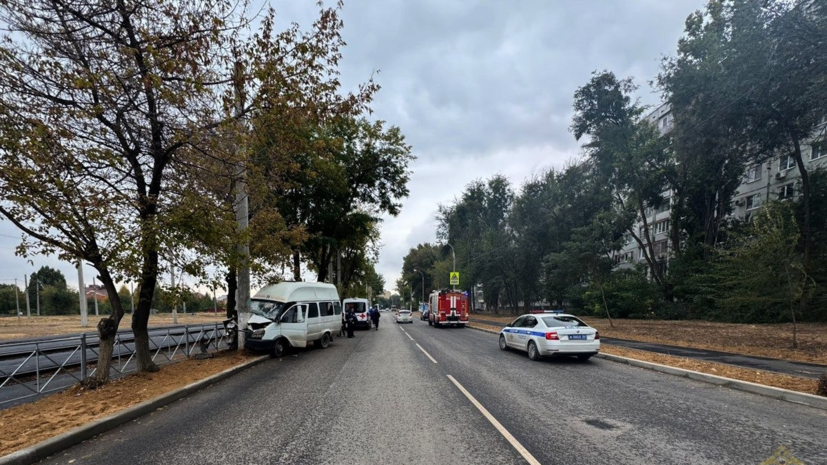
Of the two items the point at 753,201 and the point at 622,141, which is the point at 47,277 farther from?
the point at 753,201

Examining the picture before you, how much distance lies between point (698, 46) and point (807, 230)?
12785 millimetres

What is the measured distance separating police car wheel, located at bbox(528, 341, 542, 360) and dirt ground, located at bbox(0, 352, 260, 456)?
857cm

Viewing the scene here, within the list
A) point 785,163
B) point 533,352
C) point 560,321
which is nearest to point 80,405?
point 533,352

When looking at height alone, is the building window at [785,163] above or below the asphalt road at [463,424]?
above

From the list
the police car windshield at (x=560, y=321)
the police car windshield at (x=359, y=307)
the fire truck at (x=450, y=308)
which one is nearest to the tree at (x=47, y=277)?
the police car windshield at (x=359, y=307)

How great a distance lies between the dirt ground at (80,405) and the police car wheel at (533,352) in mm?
8567

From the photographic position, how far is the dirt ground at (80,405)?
5.37 meters

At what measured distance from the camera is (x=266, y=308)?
14641 millimetres

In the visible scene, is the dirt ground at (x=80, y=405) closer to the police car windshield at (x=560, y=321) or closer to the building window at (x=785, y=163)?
the police car windshield at (x=560, y=321)

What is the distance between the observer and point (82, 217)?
25.3 ft

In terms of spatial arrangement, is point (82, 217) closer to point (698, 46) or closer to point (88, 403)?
point (88, 403)

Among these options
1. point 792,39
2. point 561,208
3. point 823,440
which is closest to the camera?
point 823,440

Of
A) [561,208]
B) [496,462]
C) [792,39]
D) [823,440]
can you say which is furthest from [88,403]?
[561,208]

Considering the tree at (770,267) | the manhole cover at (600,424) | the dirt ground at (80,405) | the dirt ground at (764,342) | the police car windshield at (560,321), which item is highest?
the tree at (770,267)
